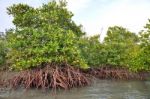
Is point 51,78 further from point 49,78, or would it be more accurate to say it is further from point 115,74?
point 115,74

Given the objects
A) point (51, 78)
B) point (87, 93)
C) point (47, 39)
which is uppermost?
point (47, 39)

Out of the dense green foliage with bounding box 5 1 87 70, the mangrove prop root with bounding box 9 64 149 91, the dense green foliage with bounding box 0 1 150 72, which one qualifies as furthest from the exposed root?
the dense green foliage with bounding box 5 1 87 70

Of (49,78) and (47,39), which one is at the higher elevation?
(47,39)

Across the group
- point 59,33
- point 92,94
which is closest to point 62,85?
point 92,94

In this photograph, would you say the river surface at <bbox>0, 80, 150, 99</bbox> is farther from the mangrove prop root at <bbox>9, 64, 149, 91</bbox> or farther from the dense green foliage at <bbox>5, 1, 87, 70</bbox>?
the dense green foliage at <bbox>5, 1, 87, 70</bbox>

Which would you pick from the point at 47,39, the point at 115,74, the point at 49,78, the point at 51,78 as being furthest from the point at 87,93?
the point at 115,74

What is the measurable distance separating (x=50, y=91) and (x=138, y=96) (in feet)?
8.77

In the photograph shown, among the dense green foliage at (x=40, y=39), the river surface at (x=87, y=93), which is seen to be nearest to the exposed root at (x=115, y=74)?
the dense green foliage at (x=40, y=39)

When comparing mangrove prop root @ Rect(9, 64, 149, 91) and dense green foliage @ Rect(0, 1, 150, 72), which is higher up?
dense green foliage @ Rect(0, 1, 150, 72)

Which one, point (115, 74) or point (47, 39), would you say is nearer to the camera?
point (47, 39)

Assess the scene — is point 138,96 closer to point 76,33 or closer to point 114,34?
point 76,33

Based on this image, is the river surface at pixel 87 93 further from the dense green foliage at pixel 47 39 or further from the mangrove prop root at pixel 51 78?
the dense green foliage at pixel 47 39

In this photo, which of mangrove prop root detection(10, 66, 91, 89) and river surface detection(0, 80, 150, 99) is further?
mangrove prop root detection(10, 66, 91, 89)

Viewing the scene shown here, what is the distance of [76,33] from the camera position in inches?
496
